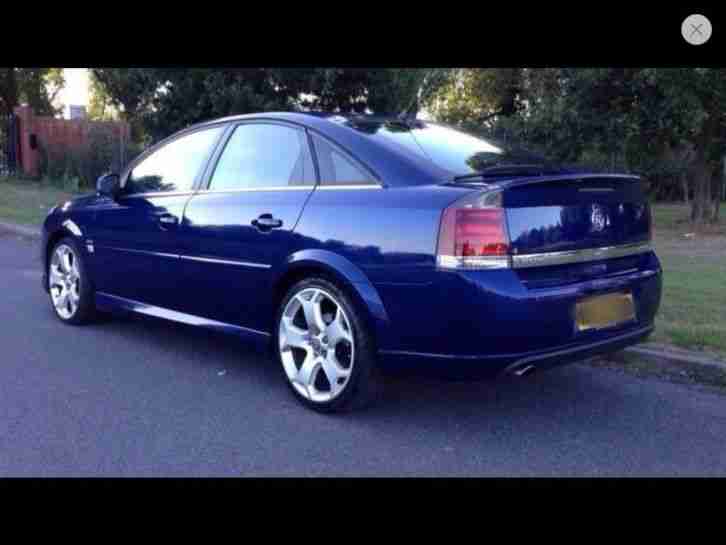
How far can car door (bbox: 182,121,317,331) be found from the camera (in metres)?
4.52

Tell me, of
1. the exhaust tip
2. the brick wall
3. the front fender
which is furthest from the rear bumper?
the brick wall

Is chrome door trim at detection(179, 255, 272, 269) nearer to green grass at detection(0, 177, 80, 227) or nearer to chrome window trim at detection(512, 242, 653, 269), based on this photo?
chrome window trim at detection(512, 242, 653, 269)

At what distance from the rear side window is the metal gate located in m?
19.0

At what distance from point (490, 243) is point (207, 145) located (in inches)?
94.3

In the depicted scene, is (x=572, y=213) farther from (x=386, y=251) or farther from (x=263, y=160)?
(x=263, y=160)

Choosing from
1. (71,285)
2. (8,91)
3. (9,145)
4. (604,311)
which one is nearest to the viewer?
(604,311)

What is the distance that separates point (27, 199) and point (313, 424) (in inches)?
526

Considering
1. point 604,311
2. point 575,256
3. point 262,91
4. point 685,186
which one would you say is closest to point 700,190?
point 685,186

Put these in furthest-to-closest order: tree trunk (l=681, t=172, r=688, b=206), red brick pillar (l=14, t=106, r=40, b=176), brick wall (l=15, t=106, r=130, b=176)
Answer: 1. red brick pillar (l=14, t=106, r=40, b=176)
2. brick wall (l=15, t=106, r=130, b=176)
3. tree trunk (l=681, t=172, r=688, b=206)

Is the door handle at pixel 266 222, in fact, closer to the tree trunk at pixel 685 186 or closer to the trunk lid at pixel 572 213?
the trunk lid at pixel 572 213

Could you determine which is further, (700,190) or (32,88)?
(32,88)

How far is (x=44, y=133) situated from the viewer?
835 inches

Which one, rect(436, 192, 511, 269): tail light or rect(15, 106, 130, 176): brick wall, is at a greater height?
rect(15, 106, 130, 176): brick wall

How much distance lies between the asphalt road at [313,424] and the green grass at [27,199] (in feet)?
25.7
